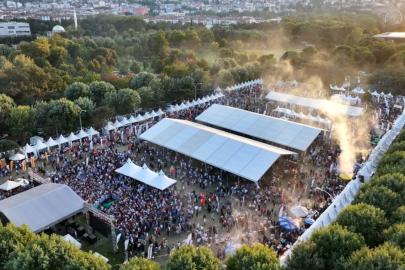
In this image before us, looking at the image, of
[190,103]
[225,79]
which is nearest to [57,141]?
[190,103]

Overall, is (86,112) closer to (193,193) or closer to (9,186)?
(9,186)

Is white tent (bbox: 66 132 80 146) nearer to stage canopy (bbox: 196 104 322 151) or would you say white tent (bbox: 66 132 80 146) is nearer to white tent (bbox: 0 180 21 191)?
white tent (bbox: 0 180 21 191)

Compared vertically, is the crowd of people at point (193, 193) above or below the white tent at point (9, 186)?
below

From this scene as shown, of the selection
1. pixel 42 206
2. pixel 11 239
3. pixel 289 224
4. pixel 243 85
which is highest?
pixel 11 239

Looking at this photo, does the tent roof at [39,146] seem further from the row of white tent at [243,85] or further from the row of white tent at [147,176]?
the row of white tent at [243,85]

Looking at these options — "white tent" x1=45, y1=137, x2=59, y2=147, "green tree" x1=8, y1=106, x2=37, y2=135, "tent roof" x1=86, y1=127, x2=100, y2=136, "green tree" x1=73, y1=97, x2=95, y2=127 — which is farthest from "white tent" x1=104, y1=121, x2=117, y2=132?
"green tree" x1=8, y1=106, x2=37, y2=135

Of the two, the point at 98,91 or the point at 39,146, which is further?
A: the point at 98,91

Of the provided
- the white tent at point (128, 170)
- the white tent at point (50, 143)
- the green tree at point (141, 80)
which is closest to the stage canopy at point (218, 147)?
the white tent at point (128, 170)
